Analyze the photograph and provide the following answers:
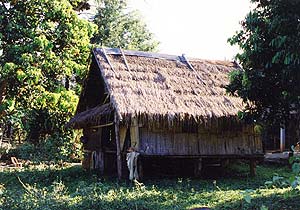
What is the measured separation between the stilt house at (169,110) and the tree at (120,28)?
1038 cm

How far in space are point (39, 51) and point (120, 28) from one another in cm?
1252

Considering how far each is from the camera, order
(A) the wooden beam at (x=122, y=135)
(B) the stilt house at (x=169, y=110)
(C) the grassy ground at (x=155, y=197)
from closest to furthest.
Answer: (C) the grassy ground at (x=155, y=197) < (B) the stilt house at (x=169, y=110) < (A) the wooden beam at (x=122, y=135)

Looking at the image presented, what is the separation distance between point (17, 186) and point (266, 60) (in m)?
7.90

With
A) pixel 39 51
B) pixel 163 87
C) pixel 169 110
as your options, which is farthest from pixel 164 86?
pixel 39 51

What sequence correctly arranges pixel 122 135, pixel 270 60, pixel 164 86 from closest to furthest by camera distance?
A: 1. pixel 270 60
2. pixel 122 135
3. pixel 164 86

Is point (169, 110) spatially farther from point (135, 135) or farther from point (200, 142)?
point (200, 142)

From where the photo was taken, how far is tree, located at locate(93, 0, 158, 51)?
24.3 meters

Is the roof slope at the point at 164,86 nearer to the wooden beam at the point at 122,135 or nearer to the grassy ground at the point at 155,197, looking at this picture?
the wooden beam at the point at 122,135

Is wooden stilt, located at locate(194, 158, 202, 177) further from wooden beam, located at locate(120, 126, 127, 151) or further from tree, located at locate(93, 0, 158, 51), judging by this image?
tree, located at locate(93, 0, 158, 51)

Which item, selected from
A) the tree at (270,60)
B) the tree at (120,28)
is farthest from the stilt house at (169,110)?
the tree at (120,28)

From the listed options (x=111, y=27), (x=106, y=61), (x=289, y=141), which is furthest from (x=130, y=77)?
(x=111, y=27)

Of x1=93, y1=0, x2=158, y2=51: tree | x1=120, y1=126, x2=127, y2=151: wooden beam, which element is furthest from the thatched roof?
x1=93, y1=0, x2=158, y2=51: tree

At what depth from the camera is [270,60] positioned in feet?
27.5

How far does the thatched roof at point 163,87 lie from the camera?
36.6 feet
